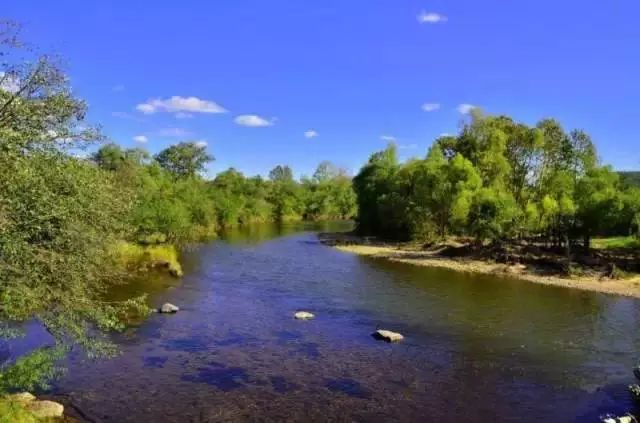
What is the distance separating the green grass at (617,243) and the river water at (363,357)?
20.0 m

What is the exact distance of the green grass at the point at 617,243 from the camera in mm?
57656

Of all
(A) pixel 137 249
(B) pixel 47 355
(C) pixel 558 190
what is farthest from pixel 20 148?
(C) pixel 558 190

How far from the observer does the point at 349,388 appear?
2109cm

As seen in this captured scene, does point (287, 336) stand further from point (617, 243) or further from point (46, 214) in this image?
point (617, 243)

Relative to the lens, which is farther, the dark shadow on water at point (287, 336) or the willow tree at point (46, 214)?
the dark shadow on water at point (287, 336)

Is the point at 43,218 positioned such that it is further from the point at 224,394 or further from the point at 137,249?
the point at 137,249

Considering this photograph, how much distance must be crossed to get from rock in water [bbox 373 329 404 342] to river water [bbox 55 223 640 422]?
0.70 metres

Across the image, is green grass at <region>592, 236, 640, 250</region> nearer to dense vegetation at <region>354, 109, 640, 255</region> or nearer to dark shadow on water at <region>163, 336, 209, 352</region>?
dense vegetation at <region>354, 109, 640, 255</region>

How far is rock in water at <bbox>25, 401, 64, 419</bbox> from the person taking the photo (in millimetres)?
16481

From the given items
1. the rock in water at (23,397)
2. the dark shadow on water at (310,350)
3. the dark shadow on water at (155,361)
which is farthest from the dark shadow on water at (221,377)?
the rock in water at (23,397)

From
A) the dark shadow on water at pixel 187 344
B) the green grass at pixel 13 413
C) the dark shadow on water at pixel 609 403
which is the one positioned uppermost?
the green grass at pixel 13 413

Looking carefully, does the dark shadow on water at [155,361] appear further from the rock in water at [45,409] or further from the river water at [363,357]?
the rock in water at [45,409]

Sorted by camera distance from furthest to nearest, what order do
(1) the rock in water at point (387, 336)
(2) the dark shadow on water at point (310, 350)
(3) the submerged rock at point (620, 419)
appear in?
(1) the rock in water at point (387, 336)
(2) the dark shadow on water at point (310, 350)
(3) the submerged rock at point (620, 419)

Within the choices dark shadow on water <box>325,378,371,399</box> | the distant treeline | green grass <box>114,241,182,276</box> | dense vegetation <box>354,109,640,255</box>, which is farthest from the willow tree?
dense vegetation <box>354,109,640,255</box>
